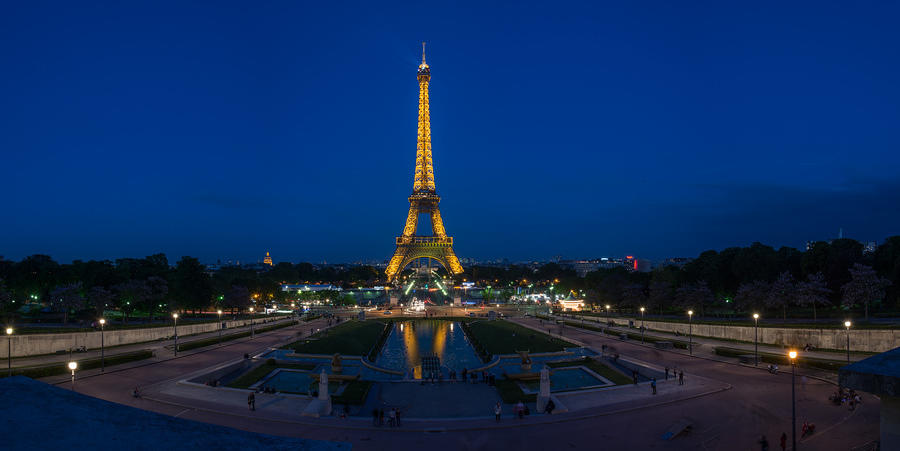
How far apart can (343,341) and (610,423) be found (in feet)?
103

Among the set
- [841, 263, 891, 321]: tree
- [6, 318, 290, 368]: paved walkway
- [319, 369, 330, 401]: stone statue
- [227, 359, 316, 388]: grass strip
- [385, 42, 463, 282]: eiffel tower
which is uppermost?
[385, 42, 463, 282]: eiffel tower

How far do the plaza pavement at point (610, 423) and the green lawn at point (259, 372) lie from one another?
5215 mm

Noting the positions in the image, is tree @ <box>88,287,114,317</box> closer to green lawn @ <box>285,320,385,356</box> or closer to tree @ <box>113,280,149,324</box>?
tree @ <box>113,280,149,324</box>

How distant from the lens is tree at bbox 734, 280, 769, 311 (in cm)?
5044

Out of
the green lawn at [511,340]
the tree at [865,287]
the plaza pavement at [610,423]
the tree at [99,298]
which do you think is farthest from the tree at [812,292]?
the tree at [99,298]

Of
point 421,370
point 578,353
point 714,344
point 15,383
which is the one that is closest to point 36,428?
point 15,383

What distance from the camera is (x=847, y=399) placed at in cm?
2428

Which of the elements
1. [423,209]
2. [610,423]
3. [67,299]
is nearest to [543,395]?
[610,423]

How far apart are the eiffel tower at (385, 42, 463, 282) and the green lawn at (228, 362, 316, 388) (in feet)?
273

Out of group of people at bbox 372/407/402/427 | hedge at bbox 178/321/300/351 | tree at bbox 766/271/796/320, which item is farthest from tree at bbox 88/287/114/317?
tree at bbox 766/271/796/320

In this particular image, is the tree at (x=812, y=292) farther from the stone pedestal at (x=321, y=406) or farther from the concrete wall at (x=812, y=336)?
the stone pedestal at (x=321, y=406)

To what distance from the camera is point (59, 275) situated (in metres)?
62.1

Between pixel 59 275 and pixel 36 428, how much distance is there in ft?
235

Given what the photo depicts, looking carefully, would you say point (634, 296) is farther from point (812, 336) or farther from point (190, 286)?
point (190, 286)
